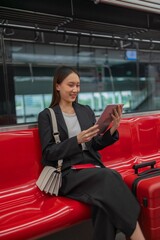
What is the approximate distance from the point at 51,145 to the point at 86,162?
322mm

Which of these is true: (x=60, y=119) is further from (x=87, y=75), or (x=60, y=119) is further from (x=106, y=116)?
(x=87, y=75)

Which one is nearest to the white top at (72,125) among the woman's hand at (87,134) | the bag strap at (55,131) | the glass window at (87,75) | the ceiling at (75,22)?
the bag strap at (55,131)

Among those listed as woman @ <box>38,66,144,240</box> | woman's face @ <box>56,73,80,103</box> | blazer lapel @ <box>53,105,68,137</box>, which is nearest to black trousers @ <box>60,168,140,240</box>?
woman @ <box>38,66,144,240</box>

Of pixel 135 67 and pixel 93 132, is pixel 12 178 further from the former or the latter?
pixel 135 67

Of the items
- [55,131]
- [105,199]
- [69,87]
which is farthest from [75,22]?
[105,199]

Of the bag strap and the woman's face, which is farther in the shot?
the woman's face

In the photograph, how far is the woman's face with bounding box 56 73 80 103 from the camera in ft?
7.02

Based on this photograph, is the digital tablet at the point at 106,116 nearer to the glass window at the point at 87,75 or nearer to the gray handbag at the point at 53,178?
the gray handbag at the point at 53,178

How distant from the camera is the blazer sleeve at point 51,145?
75.3 inches

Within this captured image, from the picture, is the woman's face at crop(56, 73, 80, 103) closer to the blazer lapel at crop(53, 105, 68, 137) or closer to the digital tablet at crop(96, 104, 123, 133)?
the blazer lapel at crop(53, 105, 68, 137)

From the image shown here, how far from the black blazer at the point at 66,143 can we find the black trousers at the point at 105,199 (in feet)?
0.51

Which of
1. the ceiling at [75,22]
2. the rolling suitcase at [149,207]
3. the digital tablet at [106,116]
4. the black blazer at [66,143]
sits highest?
the ceiling at [75,22]

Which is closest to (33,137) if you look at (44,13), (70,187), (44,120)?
(44,120)

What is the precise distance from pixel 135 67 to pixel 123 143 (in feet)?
12.6
